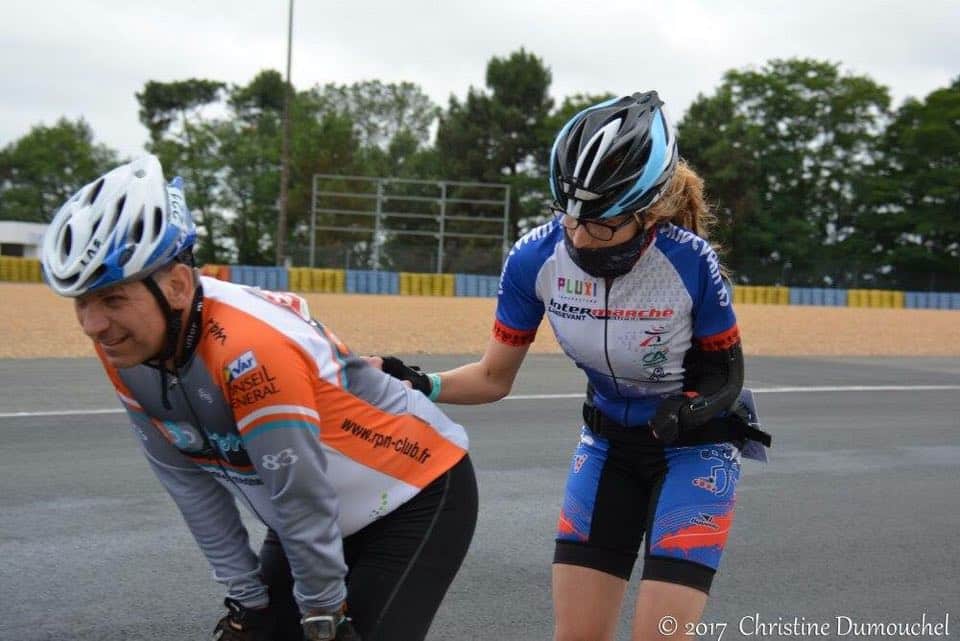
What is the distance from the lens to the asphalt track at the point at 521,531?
205 inches

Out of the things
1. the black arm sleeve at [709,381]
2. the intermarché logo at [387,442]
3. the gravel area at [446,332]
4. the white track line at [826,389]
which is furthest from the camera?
the gravel area at [446,332]

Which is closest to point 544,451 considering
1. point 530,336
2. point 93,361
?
point 530,336

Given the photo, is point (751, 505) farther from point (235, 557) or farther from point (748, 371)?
point (748, 371)

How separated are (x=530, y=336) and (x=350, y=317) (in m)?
22.0

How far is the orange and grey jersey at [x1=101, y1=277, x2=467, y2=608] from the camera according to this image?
2574mm

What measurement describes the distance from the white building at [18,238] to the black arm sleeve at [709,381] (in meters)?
78.8

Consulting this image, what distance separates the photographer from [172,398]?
2.71 m

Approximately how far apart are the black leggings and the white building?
79.1 meters

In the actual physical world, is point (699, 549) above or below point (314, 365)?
below

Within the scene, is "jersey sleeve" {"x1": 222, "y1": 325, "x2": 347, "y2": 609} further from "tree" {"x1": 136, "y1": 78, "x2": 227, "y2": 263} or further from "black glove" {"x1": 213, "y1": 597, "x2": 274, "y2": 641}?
"tree" {"x1": 136, "y1": 78, "x2": 227, "y2": 263}

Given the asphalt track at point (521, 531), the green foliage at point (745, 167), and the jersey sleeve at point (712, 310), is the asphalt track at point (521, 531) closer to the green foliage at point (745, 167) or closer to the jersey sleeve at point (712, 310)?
the jersey sleeve at point (712, 310)

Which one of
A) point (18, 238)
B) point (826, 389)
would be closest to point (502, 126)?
point (18, 238)

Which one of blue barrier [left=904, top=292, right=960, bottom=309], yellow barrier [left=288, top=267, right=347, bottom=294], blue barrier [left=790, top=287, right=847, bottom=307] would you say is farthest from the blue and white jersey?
blue barrier [left=904, top=292, right=960, bottom=309]

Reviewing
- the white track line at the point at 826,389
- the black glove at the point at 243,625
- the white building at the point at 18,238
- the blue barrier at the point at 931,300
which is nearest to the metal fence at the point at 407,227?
the blue barrier at the point at 931,300
